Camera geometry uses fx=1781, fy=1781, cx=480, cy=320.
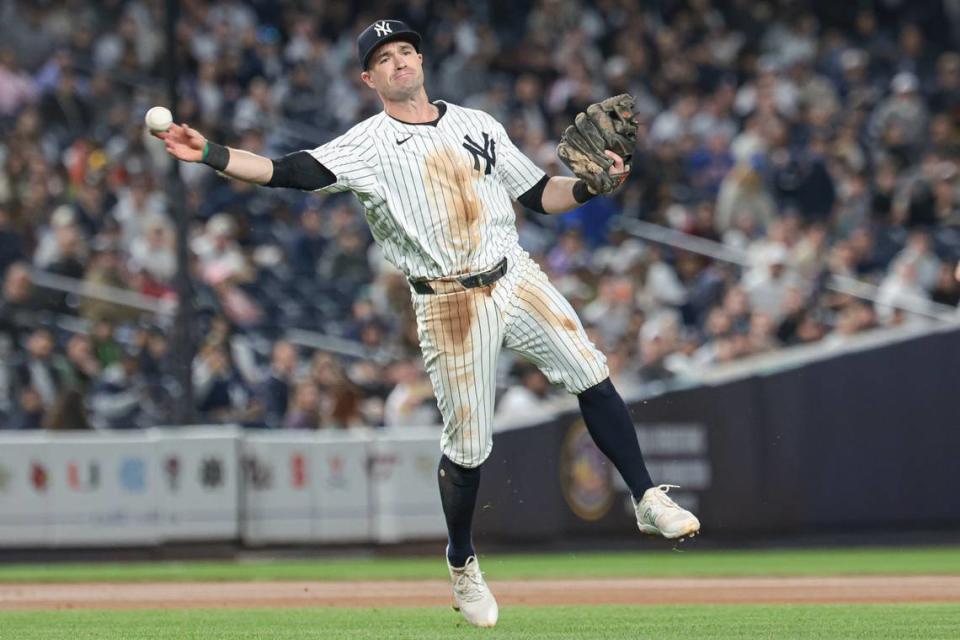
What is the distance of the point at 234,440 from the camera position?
1325 cm

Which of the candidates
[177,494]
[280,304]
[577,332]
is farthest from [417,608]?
[280,304]

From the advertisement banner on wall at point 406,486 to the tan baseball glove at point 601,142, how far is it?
6.50 meters

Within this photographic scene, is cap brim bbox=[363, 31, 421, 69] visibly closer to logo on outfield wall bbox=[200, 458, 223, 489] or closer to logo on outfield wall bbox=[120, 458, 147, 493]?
logo on outfield wall bbox=[200, 458, 223, 489]

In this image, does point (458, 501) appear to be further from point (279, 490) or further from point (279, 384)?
point (279, 384)

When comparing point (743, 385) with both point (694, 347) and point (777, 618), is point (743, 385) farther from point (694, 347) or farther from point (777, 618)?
point (777, 618)

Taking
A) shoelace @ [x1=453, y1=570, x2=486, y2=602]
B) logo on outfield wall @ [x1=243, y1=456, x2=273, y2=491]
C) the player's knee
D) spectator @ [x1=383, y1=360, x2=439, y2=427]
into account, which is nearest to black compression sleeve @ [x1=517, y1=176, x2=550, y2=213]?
the player's knee

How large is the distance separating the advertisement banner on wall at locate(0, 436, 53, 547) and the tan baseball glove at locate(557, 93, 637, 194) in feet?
24.4

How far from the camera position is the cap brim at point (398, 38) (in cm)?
671

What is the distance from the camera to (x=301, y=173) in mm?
6559

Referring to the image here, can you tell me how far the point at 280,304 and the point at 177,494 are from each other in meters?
2.89

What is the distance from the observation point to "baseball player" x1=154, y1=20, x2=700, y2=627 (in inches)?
263

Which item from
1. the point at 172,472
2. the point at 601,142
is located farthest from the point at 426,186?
the point at 172,472

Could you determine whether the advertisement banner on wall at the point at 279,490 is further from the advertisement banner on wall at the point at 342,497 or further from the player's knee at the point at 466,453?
the player's knee at the point at 466,453

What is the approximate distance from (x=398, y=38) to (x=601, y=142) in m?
0.86
